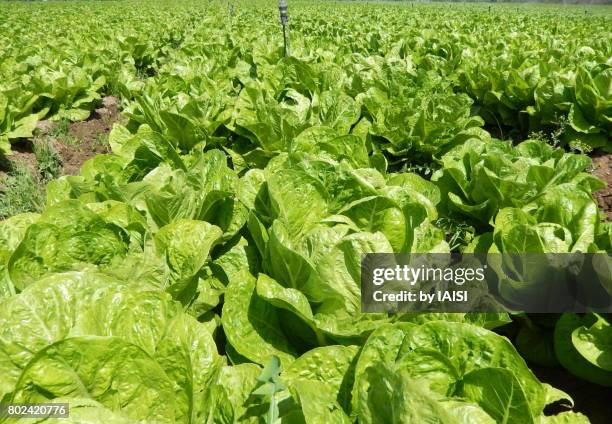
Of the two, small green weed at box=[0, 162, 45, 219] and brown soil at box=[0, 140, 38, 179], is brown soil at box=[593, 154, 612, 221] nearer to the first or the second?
small green weed at box=[0, 162, 45, 219]

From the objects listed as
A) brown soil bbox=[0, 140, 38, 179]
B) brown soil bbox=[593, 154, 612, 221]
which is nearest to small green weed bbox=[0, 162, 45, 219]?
brown soil bbox=[0, 140, 38, 179]

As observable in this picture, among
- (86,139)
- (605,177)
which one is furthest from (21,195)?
(605,177)

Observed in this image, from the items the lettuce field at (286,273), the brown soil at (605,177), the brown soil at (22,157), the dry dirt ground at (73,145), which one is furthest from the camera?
the dry dirt ground at (73,145)

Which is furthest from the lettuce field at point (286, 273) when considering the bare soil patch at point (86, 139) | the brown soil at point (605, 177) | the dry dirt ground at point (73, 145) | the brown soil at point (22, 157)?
the bare soil patch at point (86, 139)

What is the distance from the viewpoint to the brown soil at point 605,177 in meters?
4.45

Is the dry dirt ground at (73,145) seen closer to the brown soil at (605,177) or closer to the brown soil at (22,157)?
the brown soil at (22,157)

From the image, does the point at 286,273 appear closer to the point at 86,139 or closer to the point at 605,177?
the point at 605,177

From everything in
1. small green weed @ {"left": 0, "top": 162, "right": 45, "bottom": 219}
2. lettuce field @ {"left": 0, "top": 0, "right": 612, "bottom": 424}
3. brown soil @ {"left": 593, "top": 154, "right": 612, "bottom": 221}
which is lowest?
brown soil @ {"left": 593, "top": 154, "right": 612, "bottom": 221}

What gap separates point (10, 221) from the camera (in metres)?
2.51

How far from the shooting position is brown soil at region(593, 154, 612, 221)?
4.45 metres

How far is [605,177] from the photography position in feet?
16.3

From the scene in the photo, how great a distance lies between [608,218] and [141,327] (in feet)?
14.1

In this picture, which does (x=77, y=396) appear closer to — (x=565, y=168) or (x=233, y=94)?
(x=565, y=168)

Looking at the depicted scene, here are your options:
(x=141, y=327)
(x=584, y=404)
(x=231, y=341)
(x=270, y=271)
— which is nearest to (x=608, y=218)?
(x=584, y=404)
